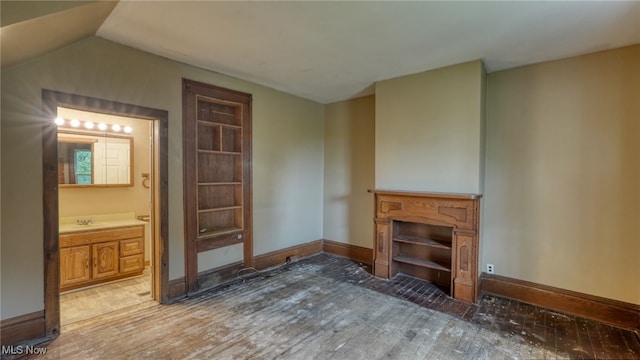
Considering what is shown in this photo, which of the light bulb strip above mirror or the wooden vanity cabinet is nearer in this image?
the wooden vanity cabinet

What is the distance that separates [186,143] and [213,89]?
0.84m

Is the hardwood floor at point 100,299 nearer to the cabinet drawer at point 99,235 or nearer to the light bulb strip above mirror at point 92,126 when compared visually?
the cabinet drawer at point 99,235

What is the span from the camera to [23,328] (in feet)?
8.15

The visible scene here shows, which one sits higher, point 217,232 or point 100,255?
point 217,232

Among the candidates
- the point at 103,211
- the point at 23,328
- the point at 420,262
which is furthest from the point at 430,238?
the point at 103,211

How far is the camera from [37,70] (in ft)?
8.32

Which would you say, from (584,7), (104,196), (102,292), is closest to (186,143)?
(104,196)

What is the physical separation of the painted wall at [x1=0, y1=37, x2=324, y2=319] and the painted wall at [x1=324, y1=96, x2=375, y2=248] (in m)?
0.56

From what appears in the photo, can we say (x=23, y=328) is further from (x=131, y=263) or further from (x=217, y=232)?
(x=217, y=232)

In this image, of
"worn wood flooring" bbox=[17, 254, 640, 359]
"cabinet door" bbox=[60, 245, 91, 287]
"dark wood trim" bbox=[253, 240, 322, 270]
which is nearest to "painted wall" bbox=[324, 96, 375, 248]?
"dark wood trim" bbox=[253, 240, 322, 270]

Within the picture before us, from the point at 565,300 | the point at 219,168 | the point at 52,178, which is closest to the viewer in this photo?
the point at 52,178

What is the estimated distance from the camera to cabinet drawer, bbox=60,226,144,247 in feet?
11.9

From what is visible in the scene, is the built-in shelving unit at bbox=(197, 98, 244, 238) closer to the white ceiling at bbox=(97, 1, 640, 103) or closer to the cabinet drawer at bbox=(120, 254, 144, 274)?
the white ceiling at bbox=(97, 1, 640, 103)

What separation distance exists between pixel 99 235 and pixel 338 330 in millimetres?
3449
